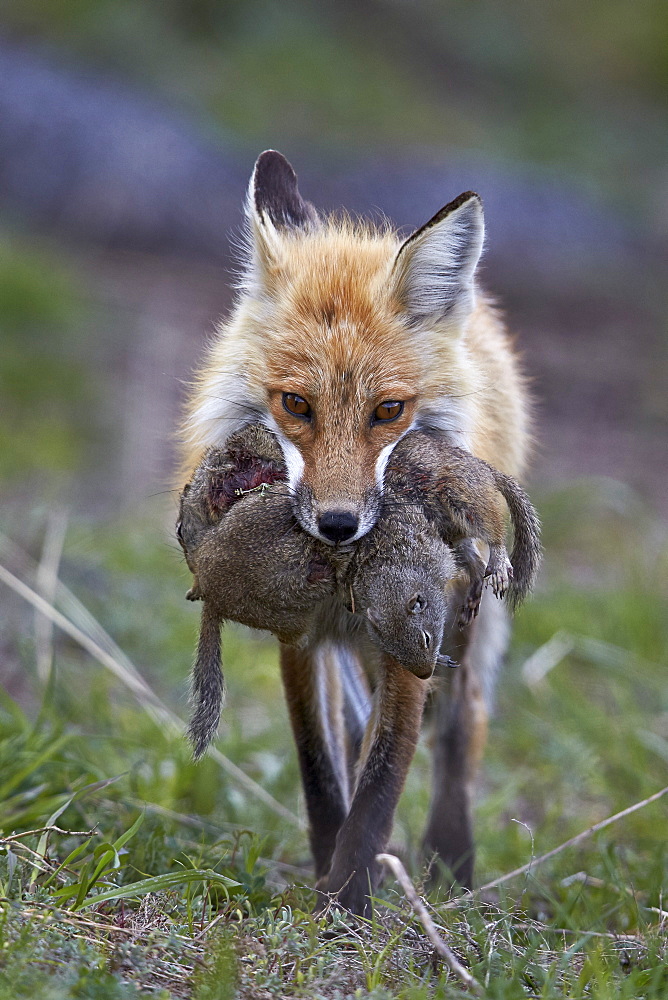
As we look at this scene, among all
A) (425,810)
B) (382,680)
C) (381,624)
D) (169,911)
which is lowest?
(425,810)

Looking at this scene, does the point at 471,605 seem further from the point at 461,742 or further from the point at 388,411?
the point at 461,742

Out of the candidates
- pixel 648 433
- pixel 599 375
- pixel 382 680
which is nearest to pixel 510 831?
pixel 382 680

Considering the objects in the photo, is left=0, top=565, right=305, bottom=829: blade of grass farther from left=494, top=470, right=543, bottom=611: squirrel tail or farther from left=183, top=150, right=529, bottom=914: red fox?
left=494, top=470, right=543, bottom=611: squirrel tail

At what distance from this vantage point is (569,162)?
20922 millimetres

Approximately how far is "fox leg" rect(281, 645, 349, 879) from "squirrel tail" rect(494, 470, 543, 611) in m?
0.89

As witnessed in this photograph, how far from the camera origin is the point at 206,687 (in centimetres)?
359

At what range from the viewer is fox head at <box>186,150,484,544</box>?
3.64 meters

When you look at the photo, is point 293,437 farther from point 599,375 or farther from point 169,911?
point 599,375

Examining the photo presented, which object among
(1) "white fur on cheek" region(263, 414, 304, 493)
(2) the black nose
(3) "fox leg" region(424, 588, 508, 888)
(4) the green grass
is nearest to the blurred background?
(4) the green grass

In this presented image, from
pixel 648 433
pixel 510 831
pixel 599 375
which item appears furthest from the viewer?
pixel 599 375

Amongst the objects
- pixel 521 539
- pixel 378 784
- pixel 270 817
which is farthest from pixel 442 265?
pixel 270 817

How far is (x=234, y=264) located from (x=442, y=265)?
3.08 metres

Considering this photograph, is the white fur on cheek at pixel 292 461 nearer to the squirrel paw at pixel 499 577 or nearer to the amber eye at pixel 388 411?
the amber eye at pixel 388 411

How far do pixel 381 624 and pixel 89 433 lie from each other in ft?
28.3
